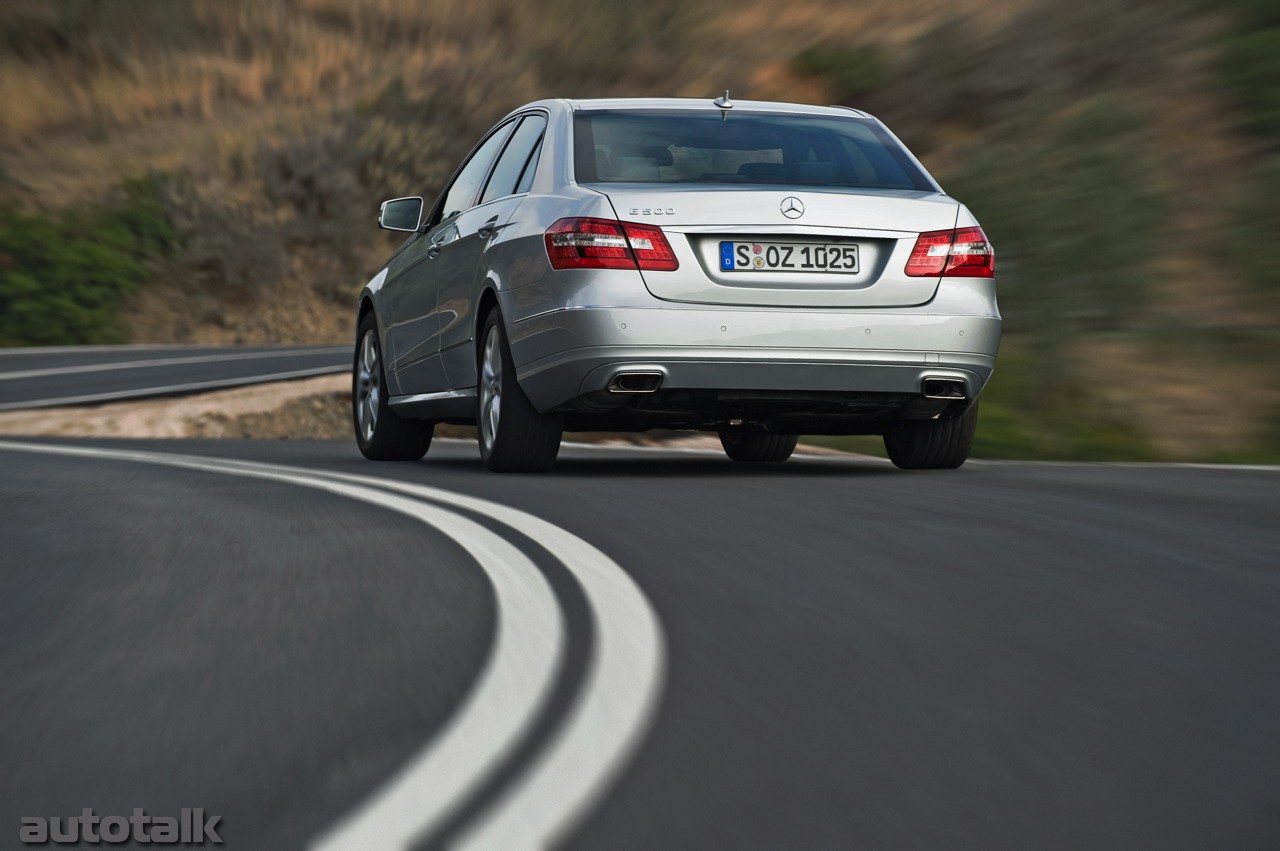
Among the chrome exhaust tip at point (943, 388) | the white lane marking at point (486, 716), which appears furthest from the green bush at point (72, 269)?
the white lane marking at point (486, 716)

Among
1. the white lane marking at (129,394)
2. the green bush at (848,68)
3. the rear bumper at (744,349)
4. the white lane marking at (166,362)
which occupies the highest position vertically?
the rear bumper at (744,349)

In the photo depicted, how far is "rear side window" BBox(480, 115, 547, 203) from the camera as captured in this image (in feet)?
30.8

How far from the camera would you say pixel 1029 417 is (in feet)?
42.5

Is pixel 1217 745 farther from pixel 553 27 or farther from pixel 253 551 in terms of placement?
pixel 553 27

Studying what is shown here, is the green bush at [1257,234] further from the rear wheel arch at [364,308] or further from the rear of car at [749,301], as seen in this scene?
the rear of car at [749,301]

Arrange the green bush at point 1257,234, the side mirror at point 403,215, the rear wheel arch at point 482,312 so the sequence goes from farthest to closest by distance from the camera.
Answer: the green bush at point 1257,234
the side mirror at point 403,215
the rear wheel arch at point 482,312

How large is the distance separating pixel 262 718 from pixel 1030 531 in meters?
3.55

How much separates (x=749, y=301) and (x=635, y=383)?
0.60 m

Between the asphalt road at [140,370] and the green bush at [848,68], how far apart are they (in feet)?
33.5

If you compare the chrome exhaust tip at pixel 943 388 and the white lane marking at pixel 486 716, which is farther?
the chrome exhaust tip at pixel 943 388

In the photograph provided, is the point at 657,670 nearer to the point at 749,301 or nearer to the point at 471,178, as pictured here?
the point at 749,301

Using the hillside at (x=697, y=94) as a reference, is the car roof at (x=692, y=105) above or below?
above

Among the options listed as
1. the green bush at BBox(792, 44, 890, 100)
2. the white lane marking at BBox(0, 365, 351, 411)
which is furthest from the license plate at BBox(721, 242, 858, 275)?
the green bush at BBox(792, 44, 890, 100)

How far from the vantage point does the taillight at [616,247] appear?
8.20m
